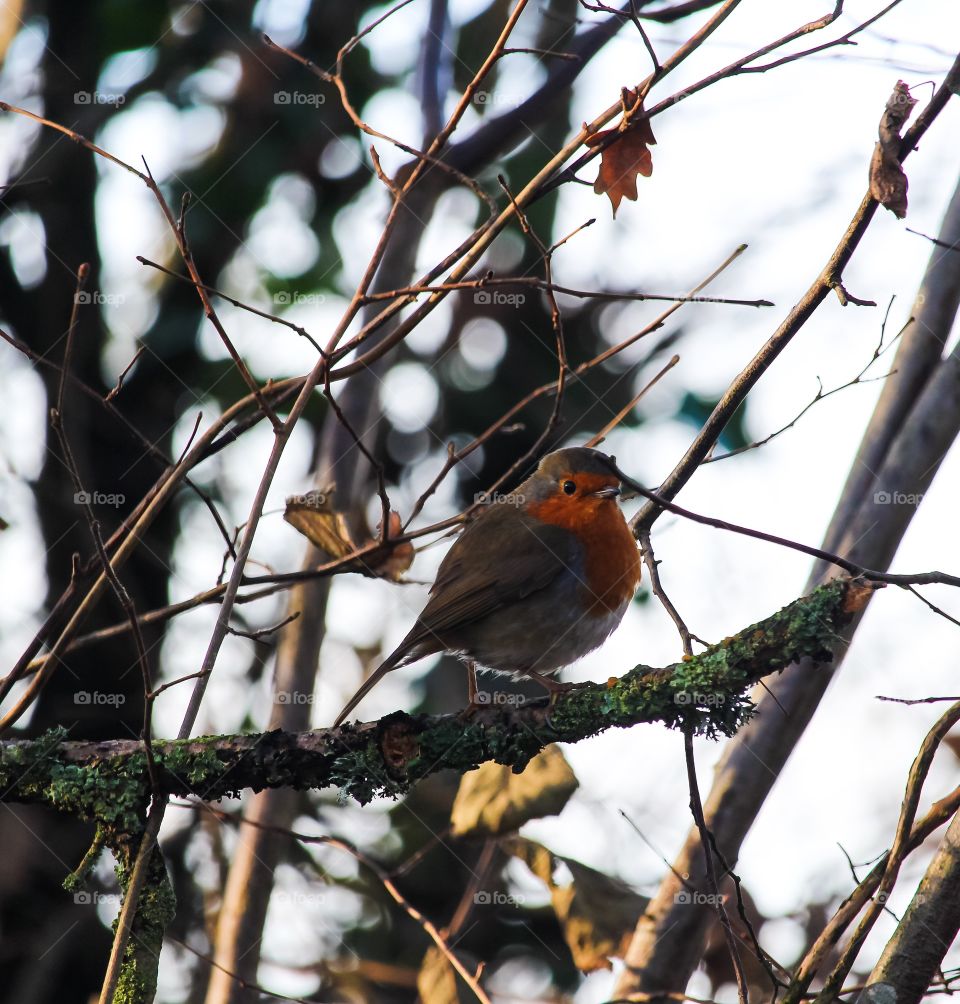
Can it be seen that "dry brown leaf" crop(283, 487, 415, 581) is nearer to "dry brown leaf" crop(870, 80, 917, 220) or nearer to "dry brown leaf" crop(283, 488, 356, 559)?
"dry brown leaf" crop(283, 488, 356, 559)

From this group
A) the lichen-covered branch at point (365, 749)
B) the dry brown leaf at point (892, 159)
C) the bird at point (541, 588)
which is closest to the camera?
the dry brown leaf at point (892, 159)

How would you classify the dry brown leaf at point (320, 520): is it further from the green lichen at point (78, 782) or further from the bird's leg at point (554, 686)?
the green lichen at point (78, 782)

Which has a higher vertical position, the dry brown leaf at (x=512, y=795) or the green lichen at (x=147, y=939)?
the dry brown leaf at (x=512, y=795)

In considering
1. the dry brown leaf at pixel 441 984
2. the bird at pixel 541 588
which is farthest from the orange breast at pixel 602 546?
the dry brown leaf at pixel 441 984

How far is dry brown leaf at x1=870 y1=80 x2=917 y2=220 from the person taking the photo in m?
2.35

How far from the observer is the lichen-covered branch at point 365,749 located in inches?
98.9

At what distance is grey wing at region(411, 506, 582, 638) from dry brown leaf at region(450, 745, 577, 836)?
26.0 inches

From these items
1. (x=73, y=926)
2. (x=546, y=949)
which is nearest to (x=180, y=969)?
(x=73, y=926)

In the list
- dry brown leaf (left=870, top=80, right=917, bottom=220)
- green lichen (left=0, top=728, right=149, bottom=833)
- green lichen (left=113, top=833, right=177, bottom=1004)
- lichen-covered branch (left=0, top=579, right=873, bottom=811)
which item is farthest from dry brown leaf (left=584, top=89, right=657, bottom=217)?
green lichen (left=113, top=833, right=177, bottom=1004)

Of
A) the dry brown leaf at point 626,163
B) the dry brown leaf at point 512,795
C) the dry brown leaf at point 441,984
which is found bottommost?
the dry brown leaf at point 441,984

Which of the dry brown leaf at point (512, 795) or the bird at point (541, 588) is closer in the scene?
the dry brown leaf at point (512, 795)

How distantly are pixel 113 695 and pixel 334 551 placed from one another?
216 centimetres

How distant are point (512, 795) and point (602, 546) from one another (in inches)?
43.7

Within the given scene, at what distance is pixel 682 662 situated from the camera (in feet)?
8.41
